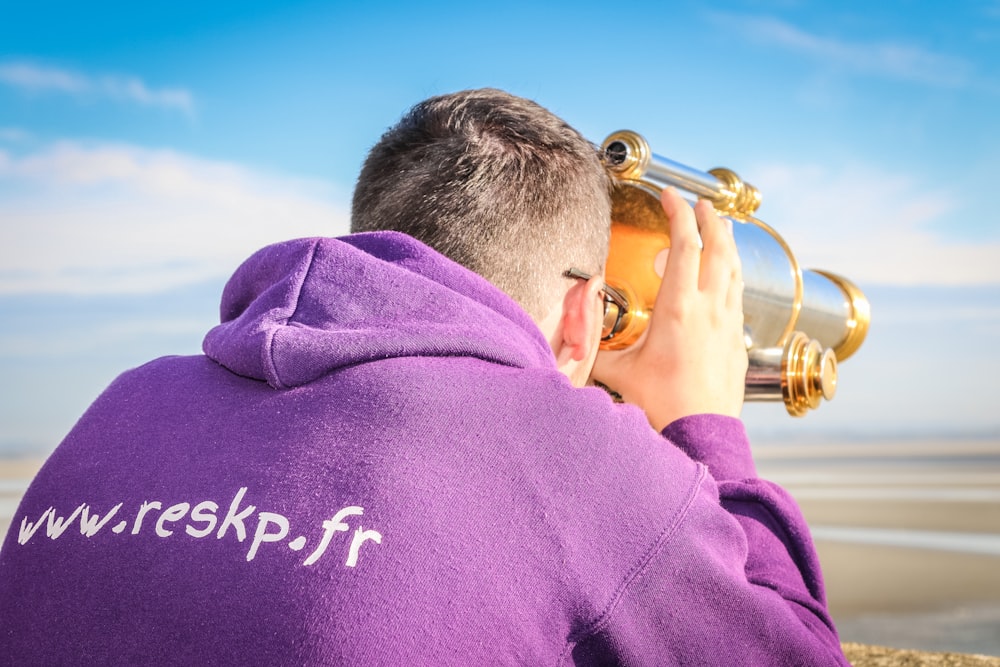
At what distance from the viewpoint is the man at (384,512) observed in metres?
1.28

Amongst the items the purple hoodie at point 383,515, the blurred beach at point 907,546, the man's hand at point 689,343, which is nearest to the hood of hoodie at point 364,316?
the purple hoodie at point 383,515

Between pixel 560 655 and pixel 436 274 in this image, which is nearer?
pixel 560 655

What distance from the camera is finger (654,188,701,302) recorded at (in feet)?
7.00

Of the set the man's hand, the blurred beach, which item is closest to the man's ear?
the man's hand

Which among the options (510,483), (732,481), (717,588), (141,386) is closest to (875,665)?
(732,481)

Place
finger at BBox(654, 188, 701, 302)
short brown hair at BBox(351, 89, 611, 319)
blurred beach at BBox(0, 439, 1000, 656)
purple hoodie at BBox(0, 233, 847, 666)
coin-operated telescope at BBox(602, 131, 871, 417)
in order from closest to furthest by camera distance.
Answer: purple hoodie at BBox(0, 233, 847, 666) < short brown hair at BBox(351, 89, 611, 319) < finger at BBox(654, 188, 701, 302) < coin-operated telescope at BBox(602, 131, 871, 417) < blurred beach at BBox(0, 439, 1000, 656)

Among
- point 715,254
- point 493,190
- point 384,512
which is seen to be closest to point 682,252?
point 715,254

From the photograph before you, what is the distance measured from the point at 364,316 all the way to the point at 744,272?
1352mm

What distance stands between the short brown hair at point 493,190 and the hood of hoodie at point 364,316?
216 millimetres

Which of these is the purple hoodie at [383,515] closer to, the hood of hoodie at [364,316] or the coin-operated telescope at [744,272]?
the hood of hoodie at [364,316]

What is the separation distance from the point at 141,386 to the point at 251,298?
0.23 meters

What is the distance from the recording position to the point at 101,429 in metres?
1.63

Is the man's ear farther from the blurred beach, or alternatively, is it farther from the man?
the blurred beach

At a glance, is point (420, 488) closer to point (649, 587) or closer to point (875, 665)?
point (649, 587)
